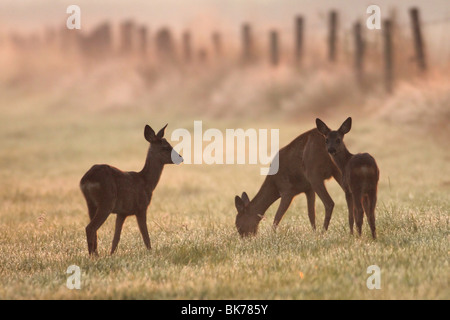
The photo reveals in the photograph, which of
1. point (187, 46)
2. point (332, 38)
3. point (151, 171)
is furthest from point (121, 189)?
point (187, 46)

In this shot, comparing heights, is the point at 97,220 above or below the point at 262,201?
below

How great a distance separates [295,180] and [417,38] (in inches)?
873

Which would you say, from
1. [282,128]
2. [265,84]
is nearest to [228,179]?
[282,128]

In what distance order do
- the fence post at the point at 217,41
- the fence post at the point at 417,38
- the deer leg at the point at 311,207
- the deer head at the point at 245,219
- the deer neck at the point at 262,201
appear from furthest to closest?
the fence post at the point at 217,41, the fence post at the point at 417,38, the deer leg at the point at 311,207, the deer neck at the point at 262,201, the deer head at the point at 245,219

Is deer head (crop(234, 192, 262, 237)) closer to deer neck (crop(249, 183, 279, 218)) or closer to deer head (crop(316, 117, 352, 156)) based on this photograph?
deer neck (crop(249, 183, 279, 218))

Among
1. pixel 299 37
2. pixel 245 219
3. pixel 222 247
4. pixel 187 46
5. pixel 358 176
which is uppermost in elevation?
pixel 187 46

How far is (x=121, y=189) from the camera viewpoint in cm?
903

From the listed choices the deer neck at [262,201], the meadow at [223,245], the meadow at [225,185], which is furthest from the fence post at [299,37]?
the deer neck at [262,201]

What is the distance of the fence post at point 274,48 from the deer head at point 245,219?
33.4m

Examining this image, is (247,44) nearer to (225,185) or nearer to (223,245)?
(225,185)

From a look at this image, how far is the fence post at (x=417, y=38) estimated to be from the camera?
1219 inches

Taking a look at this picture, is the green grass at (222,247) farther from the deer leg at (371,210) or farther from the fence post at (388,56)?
the fence post at (388,56)

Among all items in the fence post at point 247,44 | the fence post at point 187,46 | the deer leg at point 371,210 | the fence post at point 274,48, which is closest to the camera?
the deer leg at point 371,210
